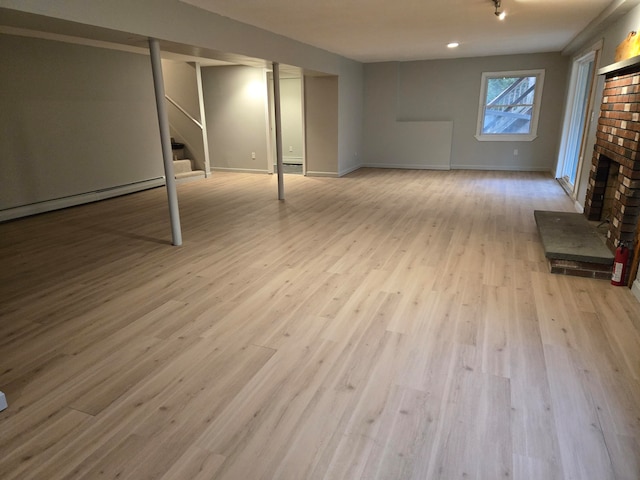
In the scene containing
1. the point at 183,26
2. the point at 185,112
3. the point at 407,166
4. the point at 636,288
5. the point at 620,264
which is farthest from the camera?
the point at 407,166

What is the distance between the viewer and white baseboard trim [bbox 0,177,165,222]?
528cm

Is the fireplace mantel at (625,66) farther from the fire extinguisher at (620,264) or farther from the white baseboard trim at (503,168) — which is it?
the white baseboard trim at (503,168)

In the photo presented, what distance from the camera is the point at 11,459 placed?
63.9 inches

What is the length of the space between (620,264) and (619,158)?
1055 millimetres

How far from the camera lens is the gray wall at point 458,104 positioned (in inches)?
332

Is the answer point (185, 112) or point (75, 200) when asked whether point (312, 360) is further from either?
point (185, 112)

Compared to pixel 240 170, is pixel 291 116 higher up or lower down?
higher up

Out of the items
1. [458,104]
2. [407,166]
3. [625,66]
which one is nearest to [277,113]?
[625,66]

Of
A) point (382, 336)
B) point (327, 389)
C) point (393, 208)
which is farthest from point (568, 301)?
point (393, 208)

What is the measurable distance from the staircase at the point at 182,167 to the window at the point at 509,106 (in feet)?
20.2

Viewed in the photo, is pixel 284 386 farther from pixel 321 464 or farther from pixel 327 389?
pixel 321 464

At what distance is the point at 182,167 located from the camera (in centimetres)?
814

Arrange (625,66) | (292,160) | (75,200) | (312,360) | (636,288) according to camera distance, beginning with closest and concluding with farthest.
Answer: (312,360) → (636,288) → (625,66) → (75,200) → (292,160)

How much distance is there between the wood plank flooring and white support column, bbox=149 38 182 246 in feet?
0.87
